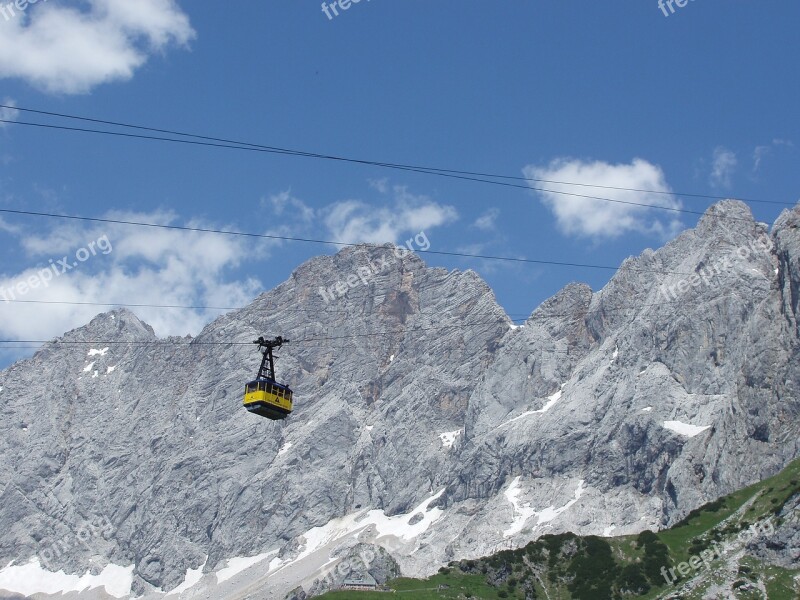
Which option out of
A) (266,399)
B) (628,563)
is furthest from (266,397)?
(628,563)

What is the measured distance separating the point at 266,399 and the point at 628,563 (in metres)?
87.9

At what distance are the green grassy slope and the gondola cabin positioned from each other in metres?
68.6

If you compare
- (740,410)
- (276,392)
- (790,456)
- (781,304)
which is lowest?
(276,392)

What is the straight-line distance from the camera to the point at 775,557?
117 m

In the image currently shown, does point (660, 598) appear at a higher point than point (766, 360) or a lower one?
lower

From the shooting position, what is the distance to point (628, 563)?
455 ft

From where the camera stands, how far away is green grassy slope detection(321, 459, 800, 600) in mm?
125188

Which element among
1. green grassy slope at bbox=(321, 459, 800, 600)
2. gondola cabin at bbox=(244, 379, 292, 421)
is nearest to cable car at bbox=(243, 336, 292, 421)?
gondola cabin at bbox=(244, 379, 292, 421)

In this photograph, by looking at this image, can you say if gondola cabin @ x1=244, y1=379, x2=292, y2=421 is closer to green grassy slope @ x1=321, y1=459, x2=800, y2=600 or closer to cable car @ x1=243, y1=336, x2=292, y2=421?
cable car @ x1=243, y1=336, x2=292, y2=421

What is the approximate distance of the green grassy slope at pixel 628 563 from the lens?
411 feet

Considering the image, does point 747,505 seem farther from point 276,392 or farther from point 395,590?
point 276,392

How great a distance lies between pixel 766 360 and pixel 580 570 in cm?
6747

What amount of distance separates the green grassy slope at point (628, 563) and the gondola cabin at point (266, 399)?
68.6 m

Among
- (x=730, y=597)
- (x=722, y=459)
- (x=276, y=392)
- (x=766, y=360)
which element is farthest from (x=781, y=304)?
(x=276, y=392)
